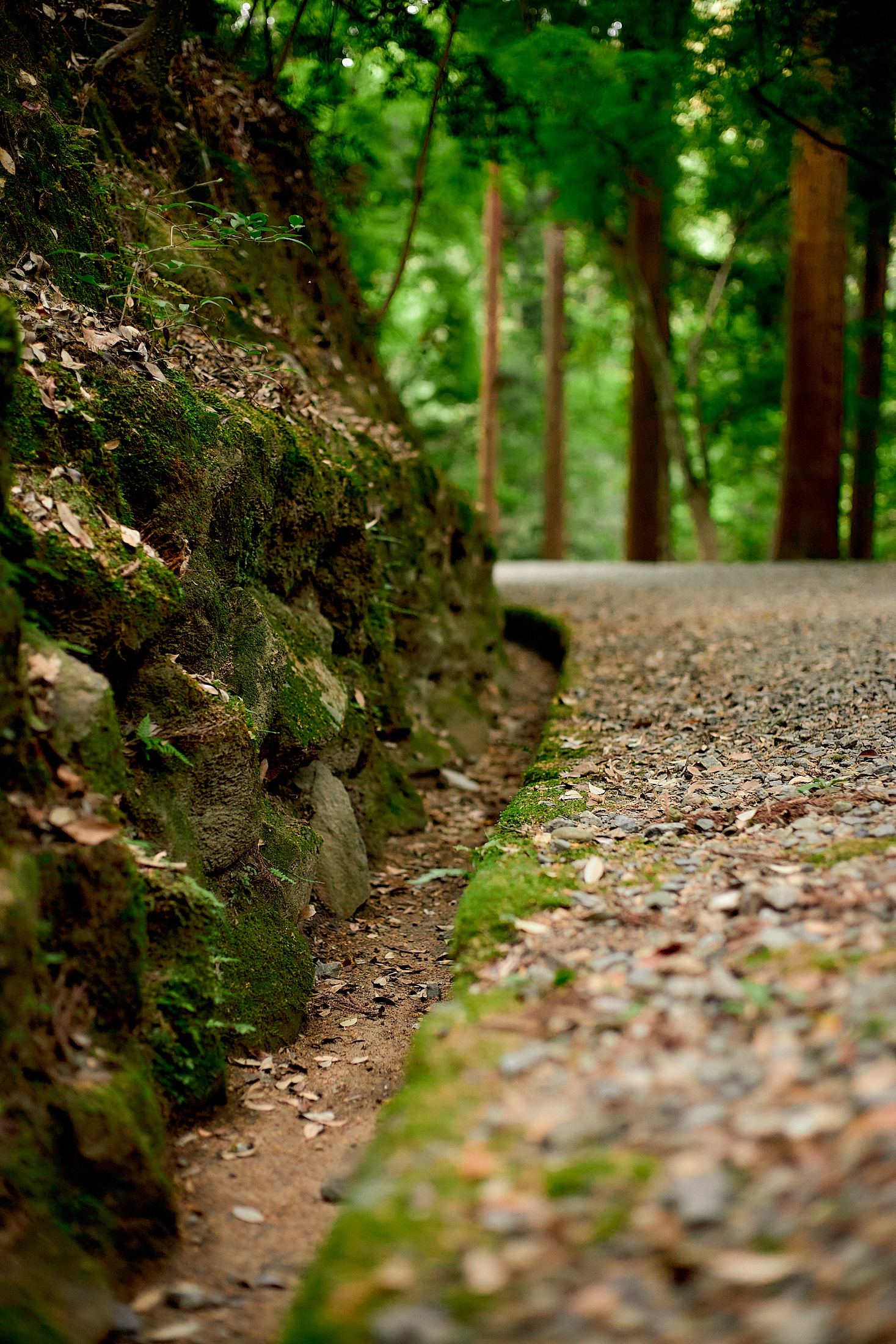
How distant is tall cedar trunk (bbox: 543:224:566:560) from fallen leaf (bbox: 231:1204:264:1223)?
56.5 feet

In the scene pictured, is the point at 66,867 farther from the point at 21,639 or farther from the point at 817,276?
the point at 817,276

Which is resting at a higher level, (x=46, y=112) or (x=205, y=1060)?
(x=46, y=112)

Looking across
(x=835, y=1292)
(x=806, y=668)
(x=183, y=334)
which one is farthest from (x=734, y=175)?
(x=835, y=1292)

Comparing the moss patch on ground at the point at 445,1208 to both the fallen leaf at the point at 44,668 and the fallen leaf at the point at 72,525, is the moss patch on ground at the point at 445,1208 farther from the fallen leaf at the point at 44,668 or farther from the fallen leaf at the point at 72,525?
the fallen leaf at the point at 72,525

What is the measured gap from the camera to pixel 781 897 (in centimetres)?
282

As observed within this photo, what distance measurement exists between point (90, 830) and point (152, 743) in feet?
2.16

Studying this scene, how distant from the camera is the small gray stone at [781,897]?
9.17ft

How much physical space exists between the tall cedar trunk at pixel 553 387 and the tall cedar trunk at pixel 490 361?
81.8 inches

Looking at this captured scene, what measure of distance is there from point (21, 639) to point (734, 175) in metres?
14.9

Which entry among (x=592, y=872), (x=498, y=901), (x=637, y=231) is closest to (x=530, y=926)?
(x=498, y=901)

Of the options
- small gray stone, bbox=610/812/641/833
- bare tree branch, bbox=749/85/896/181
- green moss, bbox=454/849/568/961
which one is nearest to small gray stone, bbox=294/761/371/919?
green moss, bbox=454/849/568/961

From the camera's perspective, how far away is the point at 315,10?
25.0 feet

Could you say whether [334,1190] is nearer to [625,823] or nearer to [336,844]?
[625,823]

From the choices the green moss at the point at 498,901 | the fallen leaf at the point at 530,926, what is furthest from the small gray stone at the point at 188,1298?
the fallen leaf at the point at 530,926
